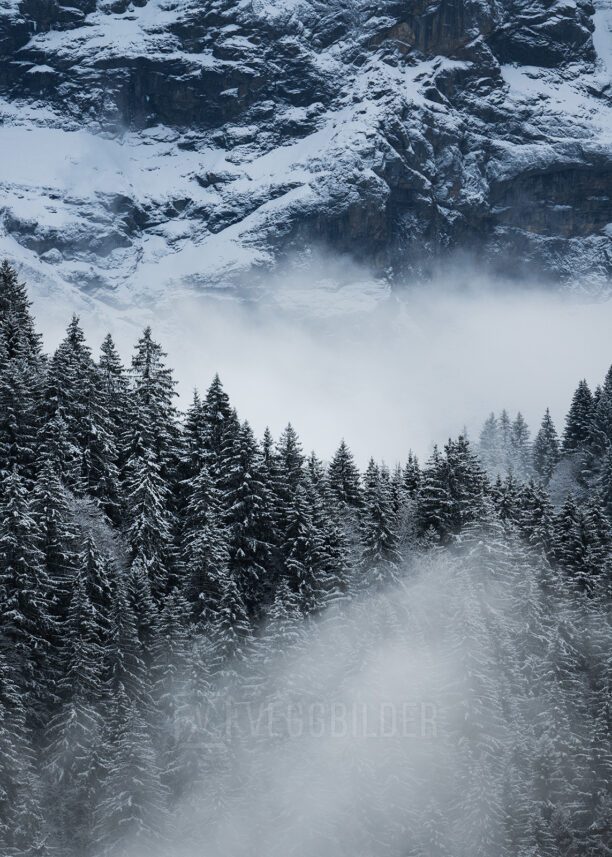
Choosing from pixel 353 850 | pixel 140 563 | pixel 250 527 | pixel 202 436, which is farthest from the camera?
pixel 202 436

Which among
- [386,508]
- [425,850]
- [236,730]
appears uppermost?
[386,508]

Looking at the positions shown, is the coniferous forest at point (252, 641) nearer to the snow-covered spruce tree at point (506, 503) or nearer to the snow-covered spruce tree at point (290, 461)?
the snow-covered spruce tree at point (290, 461)

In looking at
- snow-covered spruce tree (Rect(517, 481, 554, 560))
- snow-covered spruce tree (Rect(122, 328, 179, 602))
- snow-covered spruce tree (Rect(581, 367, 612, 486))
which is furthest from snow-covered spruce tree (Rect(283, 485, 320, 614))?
snow-covered spruce tree (Rect(581, 367, 612, 486))

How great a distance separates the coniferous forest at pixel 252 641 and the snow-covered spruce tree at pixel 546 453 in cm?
5132

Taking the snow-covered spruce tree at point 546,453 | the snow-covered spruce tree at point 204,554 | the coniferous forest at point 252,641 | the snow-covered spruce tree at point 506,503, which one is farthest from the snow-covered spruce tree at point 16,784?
the snow-covered spruce tree at point 546,453

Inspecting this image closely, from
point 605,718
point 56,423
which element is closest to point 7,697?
point 56,423

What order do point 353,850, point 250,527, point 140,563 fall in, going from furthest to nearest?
point 250,527, point 140,563, point 353,850

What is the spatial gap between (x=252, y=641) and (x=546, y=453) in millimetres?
81709

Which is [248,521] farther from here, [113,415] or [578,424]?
[578,424]

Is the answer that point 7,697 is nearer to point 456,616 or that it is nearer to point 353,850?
point 353,850

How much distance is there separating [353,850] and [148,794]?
12.7 meters

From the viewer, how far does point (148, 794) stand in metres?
58.1

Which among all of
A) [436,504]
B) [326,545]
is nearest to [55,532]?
[326,545]

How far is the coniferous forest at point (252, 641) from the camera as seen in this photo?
194 feet
